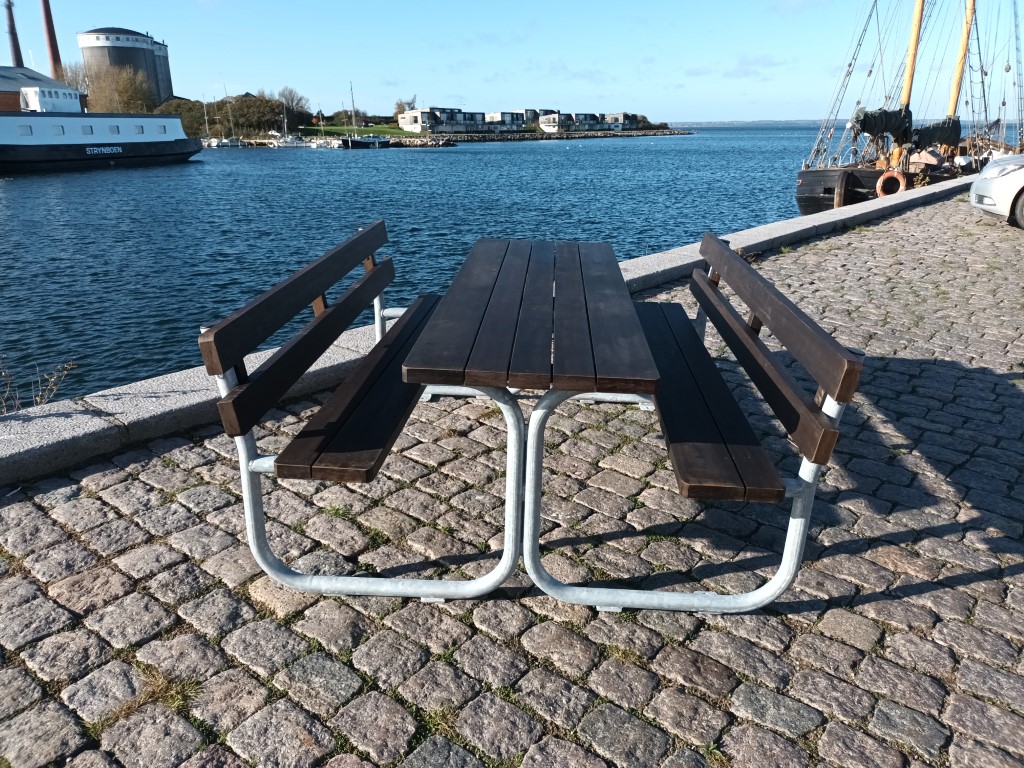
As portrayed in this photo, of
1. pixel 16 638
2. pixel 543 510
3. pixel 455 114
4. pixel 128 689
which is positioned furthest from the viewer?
pixel 455 114

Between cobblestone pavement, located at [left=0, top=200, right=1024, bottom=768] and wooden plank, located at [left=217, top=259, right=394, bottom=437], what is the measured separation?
0.69 metres

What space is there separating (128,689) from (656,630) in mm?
1676

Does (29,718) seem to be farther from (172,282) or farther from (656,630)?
(172,282)

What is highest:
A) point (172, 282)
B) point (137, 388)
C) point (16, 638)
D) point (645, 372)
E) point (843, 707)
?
point (645, 372)

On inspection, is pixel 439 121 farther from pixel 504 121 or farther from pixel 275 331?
pixel 275 331

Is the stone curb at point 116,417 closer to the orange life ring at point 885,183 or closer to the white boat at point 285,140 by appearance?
the orange life ring at point 885,183

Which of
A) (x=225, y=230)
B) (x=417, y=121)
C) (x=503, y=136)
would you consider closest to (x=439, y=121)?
(x=417, y=121)

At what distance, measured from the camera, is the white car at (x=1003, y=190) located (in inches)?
411

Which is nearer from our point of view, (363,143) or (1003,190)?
(1003,190)

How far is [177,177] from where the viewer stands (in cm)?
4822

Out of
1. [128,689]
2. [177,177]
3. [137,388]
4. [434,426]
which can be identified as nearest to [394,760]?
[128,689]

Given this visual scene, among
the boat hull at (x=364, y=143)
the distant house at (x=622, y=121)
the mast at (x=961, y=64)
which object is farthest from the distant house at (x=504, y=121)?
the mast at (x=961, y=64)

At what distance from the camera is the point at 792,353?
2.84 metres

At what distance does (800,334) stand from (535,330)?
0.97 m
